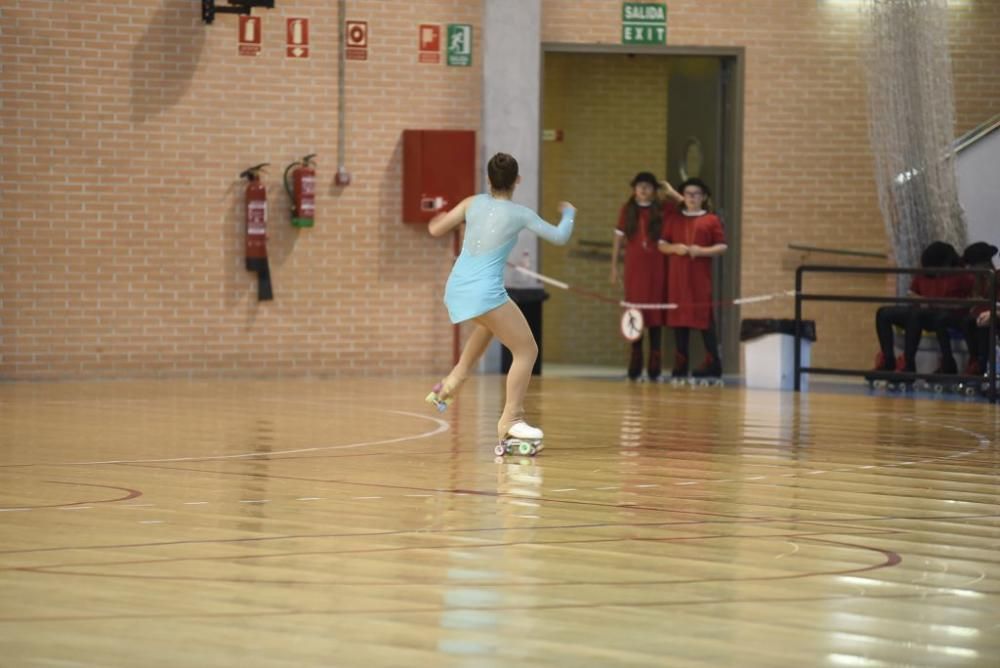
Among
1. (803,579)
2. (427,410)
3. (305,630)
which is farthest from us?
(427,410)

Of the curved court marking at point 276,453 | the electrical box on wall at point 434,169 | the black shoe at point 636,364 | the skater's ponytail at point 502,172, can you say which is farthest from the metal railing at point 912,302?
the skater's ponytail at point 502,172

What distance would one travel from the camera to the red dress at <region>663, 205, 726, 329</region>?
13938mm

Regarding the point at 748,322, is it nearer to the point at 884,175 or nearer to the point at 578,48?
the point at 884,175

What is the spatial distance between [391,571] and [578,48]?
34.2ft

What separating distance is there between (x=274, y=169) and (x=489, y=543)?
350 inches

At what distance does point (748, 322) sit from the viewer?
45.1ft

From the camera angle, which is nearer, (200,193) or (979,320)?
(979,320)

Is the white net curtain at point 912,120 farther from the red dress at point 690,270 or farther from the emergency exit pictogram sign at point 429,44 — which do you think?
the emergency exit pictogram sign at point 429,44

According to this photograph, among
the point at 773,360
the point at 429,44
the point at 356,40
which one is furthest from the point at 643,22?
the point at 773,360

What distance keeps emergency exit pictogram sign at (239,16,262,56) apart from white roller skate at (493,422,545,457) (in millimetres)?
6644

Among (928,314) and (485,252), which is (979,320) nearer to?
(928,314)

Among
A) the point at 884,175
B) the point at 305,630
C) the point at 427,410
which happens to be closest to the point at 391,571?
the point at 305,630

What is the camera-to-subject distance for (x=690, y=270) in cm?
1405

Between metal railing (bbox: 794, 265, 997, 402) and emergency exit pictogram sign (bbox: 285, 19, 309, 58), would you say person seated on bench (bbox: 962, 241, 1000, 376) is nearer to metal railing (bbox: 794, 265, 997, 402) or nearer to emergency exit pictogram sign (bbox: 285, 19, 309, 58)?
metal railing (bbox: 794, 265, 997, 402)
